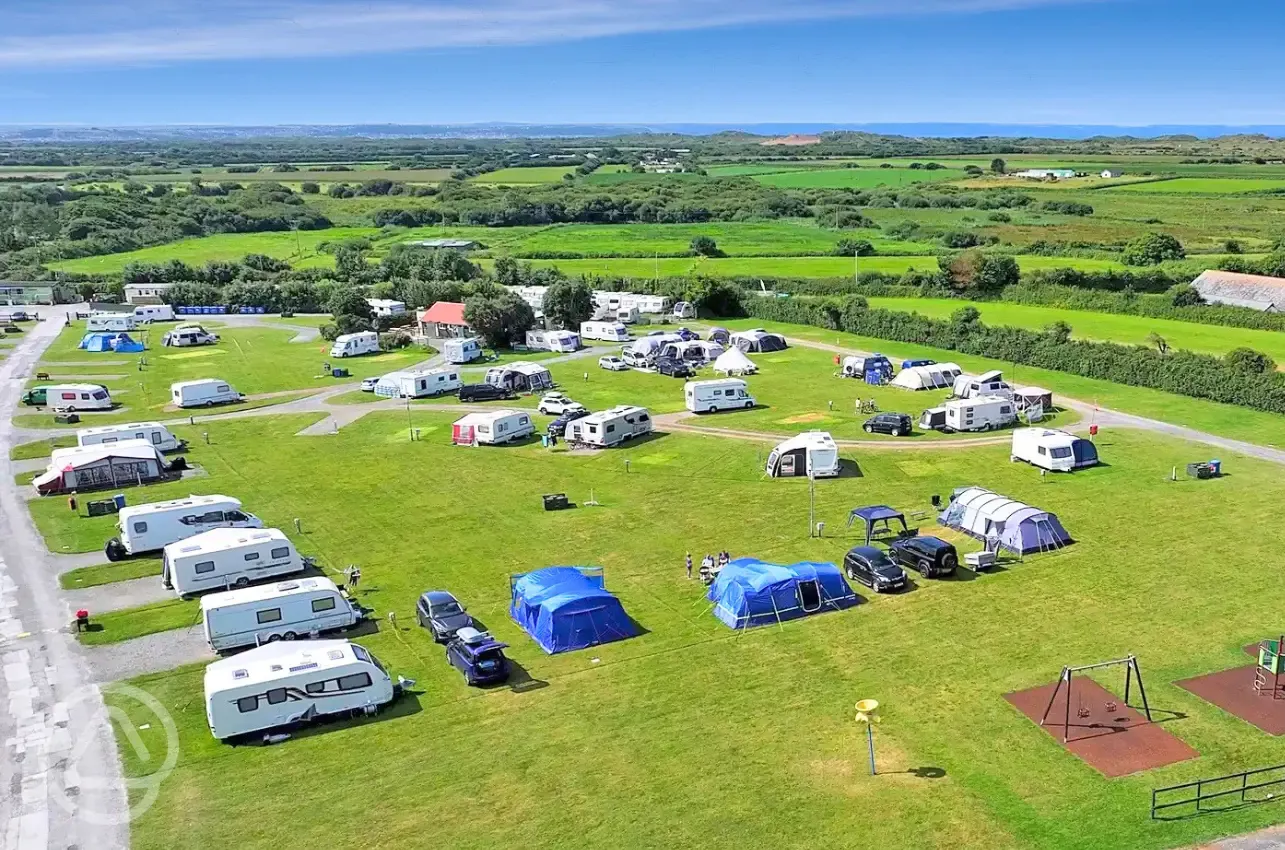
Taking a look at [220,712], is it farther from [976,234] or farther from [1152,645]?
[976,234]

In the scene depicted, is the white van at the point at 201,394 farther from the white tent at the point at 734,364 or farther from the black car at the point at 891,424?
the black car at the point at 891,424

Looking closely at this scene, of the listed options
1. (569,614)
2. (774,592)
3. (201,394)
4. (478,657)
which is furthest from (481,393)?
(478,657)

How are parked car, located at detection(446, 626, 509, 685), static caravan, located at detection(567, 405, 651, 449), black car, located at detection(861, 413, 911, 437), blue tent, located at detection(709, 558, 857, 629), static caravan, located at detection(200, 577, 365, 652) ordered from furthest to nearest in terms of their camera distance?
black car, located at detection(861, 413, 911, 437), static caravan, located at detection(567, 405, 651, 449), blue tent, located at detection(709, 558, 857, 629), static caravan, located at detection(200, 577, 365, 652), parked car, located at detection(446, 626, 509, 685)

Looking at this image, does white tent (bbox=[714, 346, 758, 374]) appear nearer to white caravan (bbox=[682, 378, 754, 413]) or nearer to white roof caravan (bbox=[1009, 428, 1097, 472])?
white caravan (bbox=[682, 378, 754, 413])

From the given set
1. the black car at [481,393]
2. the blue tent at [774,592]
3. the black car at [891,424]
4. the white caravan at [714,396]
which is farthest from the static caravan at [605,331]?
the blue tent at [774,592]

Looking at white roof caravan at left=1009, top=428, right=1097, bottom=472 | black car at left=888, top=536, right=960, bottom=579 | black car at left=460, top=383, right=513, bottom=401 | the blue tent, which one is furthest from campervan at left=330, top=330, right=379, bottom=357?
→ black car at left=888, top=536, right=960, bottom=579

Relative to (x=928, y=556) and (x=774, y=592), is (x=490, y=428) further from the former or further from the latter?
(x=928, y=556)

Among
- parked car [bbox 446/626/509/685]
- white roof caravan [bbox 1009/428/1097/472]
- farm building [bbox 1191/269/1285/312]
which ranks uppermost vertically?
farm building [bbox 1191/269/1285/312]

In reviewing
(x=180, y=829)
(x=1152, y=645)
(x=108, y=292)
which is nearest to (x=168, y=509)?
(x=180, y=829)
